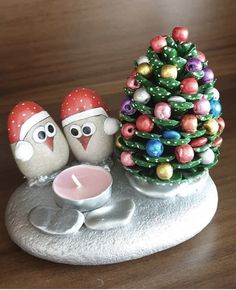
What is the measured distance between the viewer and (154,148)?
522 mm

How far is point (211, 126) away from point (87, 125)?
0.14 meters

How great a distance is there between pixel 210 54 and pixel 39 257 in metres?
0.57

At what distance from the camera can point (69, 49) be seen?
940mm

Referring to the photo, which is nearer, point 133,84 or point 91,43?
point 133,84

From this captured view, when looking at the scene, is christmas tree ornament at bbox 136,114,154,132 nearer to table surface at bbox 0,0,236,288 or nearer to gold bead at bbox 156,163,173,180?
gold bead at bbox 156,163,173,180

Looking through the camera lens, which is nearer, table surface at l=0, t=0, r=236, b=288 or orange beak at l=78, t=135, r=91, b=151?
orange beak at l=78, t=135, r=91, b=151

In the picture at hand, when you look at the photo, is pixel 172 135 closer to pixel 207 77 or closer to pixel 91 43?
pixel 207 77

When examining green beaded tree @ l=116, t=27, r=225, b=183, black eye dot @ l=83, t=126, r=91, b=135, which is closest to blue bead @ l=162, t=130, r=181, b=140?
green beaded tree @ l=116, t=27, r=225, b=183

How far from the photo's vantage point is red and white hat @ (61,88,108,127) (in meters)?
0.59

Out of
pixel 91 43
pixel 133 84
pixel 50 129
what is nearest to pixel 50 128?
pixel 50 129

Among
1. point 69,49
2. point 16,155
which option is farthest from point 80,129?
point 69,49

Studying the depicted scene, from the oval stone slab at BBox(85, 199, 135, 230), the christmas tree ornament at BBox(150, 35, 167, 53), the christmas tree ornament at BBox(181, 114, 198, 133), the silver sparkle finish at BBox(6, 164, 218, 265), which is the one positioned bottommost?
the silver sparkle finish at BBox(6, 164, 218, 265)

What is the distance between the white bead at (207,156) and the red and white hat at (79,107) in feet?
0.42

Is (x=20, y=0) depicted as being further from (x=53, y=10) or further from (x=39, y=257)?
(x=39, y=257)
